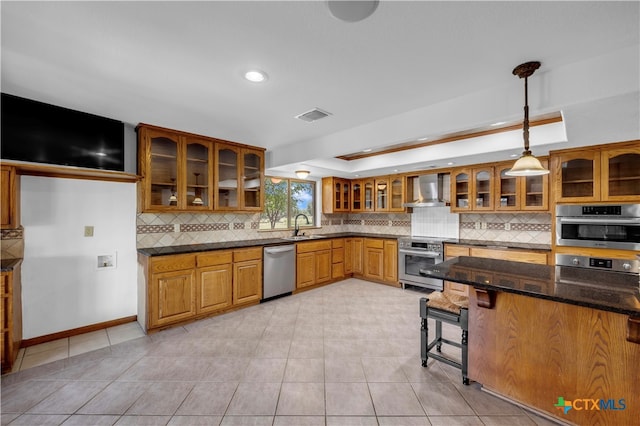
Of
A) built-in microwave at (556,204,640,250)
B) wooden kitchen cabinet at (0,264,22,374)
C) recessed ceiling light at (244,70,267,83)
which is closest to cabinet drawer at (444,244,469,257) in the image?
built-in microwave at (556,204,640,250)

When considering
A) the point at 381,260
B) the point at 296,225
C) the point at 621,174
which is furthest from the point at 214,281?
the point at 621,174

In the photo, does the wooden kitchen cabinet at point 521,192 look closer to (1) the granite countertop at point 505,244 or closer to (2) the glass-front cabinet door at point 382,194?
(1) the granite countertop at point 505,244

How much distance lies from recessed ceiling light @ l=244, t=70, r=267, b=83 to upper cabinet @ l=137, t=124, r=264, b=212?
178cm

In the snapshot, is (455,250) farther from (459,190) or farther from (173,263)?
(173,263)

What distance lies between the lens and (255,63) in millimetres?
1812

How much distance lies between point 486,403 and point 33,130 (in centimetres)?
433

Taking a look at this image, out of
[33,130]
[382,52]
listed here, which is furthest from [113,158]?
[382,52]

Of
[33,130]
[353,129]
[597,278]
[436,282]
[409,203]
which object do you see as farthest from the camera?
[409,203]

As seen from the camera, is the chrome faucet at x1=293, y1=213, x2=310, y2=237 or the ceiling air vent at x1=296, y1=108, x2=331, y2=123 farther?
the chrome faucet at x1=293, y1=213, x2=310, y2=237

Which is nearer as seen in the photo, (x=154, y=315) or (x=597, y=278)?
(x=597, y=278)

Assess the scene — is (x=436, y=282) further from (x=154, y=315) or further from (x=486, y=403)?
(x=154, y=315)

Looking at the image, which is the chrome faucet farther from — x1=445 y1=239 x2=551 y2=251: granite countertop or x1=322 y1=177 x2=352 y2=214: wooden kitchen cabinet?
x1=445 y1=239 x2=551 y2=251: granite countertop

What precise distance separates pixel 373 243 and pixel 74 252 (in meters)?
4.42

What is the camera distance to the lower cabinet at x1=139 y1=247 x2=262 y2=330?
9.98 ft
